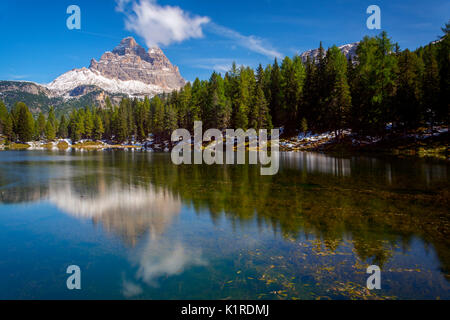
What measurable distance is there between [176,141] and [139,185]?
275 ft

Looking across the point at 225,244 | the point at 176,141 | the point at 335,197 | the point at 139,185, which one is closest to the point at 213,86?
the point at 176,141

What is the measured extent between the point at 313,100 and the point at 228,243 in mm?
81675

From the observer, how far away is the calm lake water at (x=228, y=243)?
7281 mm

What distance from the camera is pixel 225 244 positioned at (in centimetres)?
1038

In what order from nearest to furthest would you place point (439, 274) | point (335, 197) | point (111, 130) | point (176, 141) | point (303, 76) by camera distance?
point (439, 274) < point (335, 197) < point (303, 76) < point (176, 141) < point (111, 130)

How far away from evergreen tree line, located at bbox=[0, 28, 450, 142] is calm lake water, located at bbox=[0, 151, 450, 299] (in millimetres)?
42502

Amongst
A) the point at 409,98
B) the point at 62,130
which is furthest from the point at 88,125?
the point at 409,98

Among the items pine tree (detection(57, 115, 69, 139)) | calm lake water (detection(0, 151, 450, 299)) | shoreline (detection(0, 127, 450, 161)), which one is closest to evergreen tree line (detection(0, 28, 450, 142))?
shoreline (detection(0, 127, 450, 161))

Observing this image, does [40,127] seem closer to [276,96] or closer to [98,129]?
[98,129]

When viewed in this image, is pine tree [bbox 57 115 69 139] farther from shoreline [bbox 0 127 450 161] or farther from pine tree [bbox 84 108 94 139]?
shoreline [bbox 0 127 450 161]

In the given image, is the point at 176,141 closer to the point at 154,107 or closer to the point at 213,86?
the point at 213,86

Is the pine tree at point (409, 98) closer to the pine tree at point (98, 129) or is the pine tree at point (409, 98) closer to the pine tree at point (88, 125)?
the pine tree at point (98, 129)

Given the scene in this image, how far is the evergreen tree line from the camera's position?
176ft
